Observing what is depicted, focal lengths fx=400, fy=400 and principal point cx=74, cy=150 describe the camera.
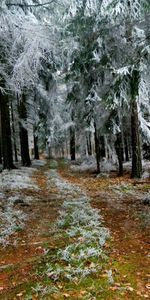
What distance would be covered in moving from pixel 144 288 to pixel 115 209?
5582 mm

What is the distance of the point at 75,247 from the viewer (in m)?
7.17

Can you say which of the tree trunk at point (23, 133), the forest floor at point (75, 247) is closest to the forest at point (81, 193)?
the forest floor at point (75, 247)

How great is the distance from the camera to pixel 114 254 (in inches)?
285

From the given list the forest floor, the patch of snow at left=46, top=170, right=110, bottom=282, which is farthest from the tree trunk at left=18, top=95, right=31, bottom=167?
the patch of snow at left=46, top=170, right=110, bottom=282

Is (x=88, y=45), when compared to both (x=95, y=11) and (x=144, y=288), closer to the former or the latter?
(x=95, y=11)

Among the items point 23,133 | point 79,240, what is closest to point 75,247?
point 79,240

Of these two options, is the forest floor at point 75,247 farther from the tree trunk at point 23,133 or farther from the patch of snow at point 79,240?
the tree trunk at point 23,133

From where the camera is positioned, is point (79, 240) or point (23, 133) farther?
point (23, 133)

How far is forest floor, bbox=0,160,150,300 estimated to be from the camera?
19.0 feet

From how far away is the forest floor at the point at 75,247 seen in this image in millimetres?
5805

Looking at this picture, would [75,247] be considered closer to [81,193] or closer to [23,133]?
[81,193]

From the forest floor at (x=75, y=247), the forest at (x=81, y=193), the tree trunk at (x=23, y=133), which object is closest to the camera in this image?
the forest floor at (x=75, y=247)

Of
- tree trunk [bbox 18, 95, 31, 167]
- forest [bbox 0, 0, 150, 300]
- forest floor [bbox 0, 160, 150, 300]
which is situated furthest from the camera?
tree trunk [bbox 18, 95, 31, 167]

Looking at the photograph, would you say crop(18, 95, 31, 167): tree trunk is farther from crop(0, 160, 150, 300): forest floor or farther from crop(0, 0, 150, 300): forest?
crop(0, 160, 150, 300): forest floor
